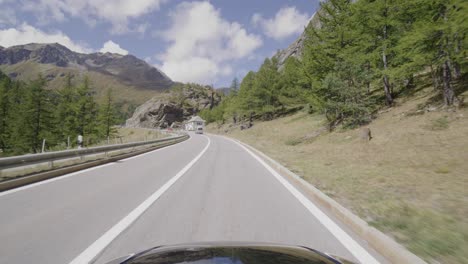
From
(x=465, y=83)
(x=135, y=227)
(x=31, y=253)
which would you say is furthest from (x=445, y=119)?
(x=31, y=253)

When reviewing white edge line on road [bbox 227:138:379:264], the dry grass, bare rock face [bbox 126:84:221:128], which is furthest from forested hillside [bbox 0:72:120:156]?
bare rock face [bbox 126:84:221:128]

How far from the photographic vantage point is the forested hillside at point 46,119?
39.4 m

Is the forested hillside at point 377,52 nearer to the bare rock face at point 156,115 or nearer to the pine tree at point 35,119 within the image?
the pine tree at point 35,119

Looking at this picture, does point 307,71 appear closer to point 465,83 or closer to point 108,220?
point 465,83

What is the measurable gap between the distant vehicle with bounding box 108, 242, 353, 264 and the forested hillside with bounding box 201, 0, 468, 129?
653 inches

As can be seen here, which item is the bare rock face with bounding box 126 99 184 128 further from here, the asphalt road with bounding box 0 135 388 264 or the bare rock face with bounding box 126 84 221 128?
the asphalt road with bounding box 0 135 388 264

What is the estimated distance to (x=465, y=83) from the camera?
19.7 metres

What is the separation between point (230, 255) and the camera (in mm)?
2109

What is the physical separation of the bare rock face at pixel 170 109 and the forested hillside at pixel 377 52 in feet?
382

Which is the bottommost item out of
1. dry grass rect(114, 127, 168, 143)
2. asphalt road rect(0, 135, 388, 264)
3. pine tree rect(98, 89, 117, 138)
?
dry grass rect(114, 127, 168, 143)

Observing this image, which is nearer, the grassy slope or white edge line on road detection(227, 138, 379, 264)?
white edge line on road detection(227, 138, 379, 264)

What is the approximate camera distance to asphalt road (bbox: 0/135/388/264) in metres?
3.51

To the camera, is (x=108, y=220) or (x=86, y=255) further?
(x=108, y=220)

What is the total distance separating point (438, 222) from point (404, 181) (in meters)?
3.59
